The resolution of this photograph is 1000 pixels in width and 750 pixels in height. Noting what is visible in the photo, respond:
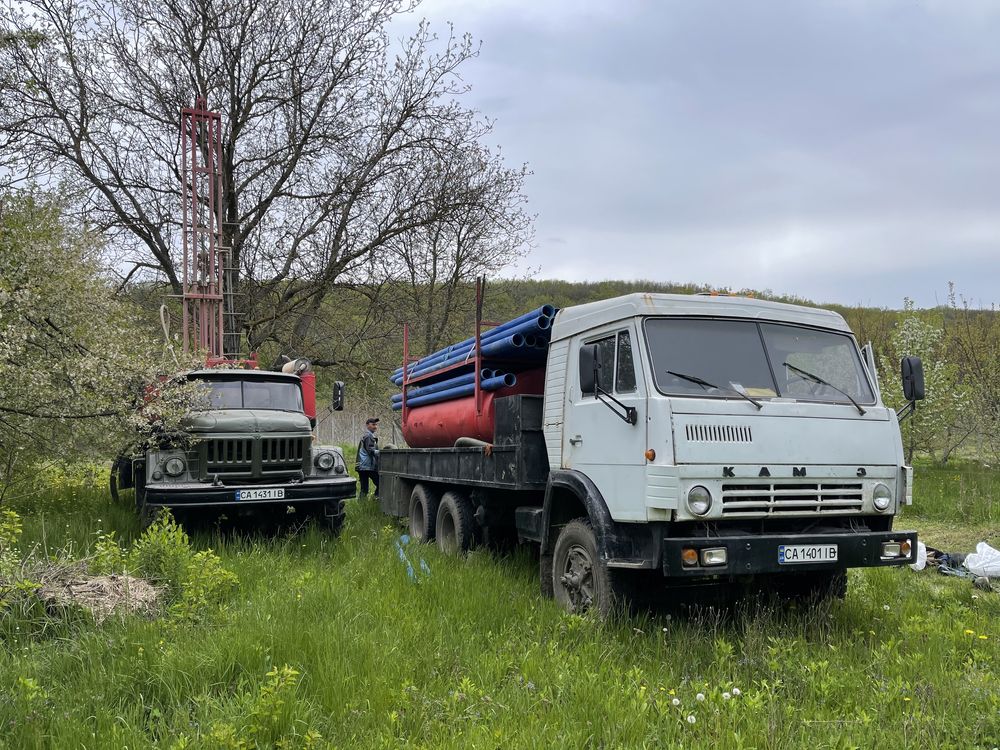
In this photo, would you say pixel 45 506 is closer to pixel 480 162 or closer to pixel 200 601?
pixel 200 601

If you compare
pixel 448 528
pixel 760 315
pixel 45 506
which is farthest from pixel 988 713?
pixel 45 506

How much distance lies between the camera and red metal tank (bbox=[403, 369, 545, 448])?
761 cm

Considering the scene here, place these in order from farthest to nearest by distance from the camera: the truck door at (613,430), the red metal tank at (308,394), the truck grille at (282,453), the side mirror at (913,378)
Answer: the red metal tank at (308,394), the truck grille at (282,453), the side mirror at (913,378), the truck door at (613,430)

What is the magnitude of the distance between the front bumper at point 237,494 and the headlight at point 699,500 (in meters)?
5.00

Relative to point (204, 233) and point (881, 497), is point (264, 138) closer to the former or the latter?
point (204, 233)

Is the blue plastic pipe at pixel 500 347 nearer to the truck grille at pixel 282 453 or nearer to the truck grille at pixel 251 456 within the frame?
the truck grille at pixel 282 453

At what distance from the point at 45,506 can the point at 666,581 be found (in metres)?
9.13

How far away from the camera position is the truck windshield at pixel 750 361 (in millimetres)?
5305

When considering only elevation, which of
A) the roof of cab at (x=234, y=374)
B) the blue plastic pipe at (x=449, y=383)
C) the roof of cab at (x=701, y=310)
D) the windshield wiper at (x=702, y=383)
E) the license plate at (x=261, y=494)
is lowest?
the license plate at (x=261, y=494)

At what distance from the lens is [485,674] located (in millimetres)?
4457

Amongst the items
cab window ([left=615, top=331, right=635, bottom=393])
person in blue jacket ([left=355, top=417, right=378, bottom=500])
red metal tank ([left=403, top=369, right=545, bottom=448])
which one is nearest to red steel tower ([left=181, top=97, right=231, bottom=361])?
person in blue jacket ([left=355, top=417, right=378, bottom=500])

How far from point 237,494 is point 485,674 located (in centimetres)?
473

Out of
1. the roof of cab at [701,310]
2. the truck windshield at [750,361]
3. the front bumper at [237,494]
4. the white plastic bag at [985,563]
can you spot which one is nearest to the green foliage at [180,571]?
the front bumper at [237,494]

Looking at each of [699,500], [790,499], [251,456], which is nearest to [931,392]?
[790,499]
